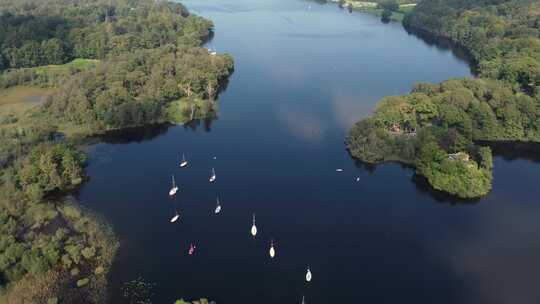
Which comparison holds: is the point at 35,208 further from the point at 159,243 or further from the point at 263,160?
the point at 263,160

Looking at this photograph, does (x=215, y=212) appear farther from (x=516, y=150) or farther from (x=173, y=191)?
(x=516, y=150)

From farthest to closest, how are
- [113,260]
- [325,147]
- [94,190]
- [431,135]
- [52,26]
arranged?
1. [52,26]
2. [325,147]
3. [431,135]
4. [94,190]
5. [113,260]

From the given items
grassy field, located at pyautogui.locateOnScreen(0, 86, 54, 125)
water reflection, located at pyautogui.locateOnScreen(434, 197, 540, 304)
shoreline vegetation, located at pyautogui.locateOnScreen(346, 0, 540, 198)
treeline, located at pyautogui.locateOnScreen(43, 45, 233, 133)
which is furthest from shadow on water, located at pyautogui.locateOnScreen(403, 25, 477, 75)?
grassy field, located at pyautogui.locateOnScreen(0, 86, 54, 125)

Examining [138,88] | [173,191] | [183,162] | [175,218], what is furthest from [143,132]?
[175,218]

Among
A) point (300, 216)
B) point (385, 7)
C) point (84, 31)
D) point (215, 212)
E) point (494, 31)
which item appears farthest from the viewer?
point (385, 7)

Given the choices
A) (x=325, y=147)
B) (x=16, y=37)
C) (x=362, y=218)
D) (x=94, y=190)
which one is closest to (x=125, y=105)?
(x=94, y=190)

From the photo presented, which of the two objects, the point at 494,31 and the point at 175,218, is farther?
the point at 494,31

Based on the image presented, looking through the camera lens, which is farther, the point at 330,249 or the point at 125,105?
the point at 125,105

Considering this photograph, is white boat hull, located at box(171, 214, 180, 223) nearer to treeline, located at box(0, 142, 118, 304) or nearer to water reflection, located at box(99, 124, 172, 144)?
treeline, located at box(0, 142, 118, 304)
